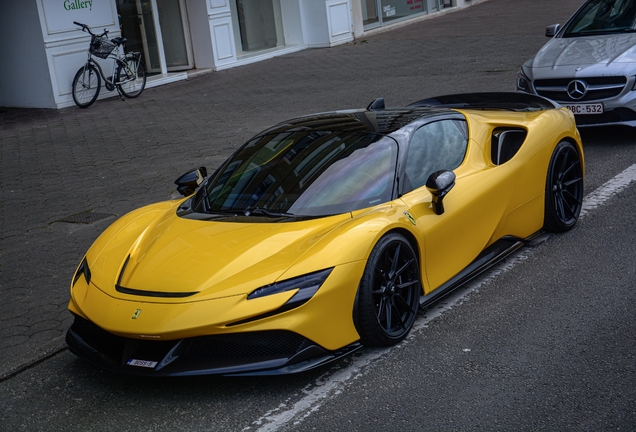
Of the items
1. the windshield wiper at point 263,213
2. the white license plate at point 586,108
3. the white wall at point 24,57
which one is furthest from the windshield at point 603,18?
the white wall at point 24,57

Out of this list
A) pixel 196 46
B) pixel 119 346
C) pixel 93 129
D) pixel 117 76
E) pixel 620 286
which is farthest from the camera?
pixel 196 46

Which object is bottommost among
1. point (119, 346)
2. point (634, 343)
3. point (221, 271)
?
point (634, 343)

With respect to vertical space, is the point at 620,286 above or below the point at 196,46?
below

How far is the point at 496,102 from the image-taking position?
711 cm

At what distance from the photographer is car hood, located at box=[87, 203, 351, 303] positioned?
443 cm

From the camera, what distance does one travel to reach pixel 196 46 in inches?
732

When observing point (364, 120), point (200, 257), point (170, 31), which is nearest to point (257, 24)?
point (170, 31)

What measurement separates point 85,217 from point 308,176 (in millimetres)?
3950

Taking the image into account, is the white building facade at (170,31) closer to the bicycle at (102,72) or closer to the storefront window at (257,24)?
the storefront window at (257,24)

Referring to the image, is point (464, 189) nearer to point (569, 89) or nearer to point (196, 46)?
point (569, 89)

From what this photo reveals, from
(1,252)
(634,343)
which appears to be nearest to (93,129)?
(1,252)

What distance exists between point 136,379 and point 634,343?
2.86 m

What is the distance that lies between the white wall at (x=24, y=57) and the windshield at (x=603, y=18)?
920cm

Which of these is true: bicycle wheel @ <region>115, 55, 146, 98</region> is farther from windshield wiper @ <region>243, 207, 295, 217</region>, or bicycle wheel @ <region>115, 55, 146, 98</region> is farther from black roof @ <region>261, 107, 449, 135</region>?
windshield wiper @ <region>243, 207, 295, 217</region>
